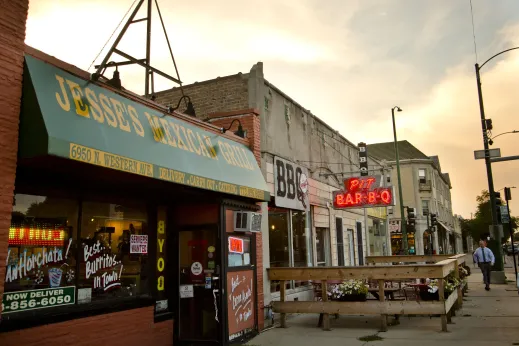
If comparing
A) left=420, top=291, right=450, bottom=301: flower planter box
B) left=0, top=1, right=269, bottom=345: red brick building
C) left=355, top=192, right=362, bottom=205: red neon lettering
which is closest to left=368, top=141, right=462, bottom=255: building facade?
left=355, top=192, right=362, bottom=205: red neon lettering

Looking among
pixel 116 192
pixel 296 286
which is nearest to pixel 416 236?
pixel 296 286

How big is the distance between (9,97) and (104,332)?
386 centimetres

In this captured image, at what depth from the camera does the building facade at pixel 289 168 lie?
1242cm

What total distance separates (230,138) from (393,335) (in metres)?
5.28

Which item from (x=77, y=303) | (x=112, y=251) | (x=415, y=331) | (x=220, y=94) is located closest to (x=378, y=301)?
(x=415, y=331)

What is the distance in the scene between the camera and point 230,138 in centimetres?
1013

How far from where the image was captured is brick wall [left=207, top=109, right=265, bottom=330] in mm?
10430

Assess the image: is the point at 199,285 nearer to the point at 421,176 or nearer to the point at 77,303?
the point at 77,303

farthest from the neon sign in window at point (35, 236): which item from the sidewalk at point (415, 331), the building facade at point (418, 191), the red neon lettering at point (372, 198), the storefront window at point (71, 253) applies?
the building facade at point (418, 191)

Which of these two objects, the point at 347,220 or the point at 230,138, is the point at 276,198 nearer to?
the point at 230,138

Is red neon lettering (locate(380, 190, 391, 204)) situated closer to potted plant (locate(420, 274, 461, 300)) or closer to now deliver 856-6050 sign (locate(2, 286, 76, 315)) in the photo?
potted plant (locate(420, 274, 461, 300))

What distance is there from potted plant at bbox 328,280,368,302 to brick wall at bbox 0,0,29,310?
7.12 meters

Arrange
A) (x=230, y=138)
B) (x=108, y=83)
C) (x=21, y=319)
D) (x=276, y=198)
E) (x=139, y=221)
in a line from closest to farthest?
(x=21, y=319), (x=108, y=83), (x=139, y=221), (x=230, y=138), (x=276, y=198)

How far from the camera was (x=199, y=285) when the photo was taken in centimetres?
900
